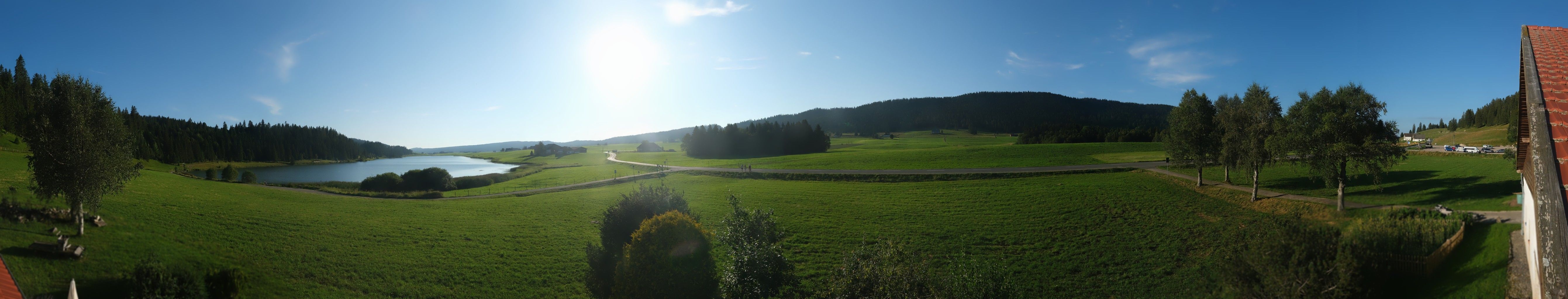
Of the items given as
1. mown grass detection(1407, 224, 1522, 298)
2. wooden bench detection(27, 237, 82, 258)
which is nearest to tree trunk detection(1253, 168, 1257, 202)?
mown grass detection(1407, 224, 1522, 298)

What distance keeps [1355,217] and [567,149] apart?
292 ft

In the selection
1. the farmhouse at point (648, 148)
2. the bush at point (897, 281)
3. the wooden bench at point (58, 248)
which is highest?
the farmhouse at point (648, 148)

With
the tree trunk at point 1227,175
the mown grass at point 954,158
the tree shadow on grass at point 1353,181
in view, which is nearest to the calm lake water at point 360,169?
the mown grass at point 954,158

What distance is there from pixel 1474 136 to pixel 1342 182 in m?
75.5

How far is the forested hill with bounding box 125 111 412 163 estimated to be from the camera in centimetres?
6488

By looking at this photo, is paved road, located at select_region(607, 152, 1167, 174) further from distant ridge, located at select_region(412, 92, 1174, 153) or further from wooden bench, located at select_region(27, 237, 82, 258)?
distant ridge, located at select_region(412, 92, 1174, 153)

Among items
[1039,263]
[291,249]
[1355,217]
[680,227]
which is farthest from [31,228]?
[1355,217]

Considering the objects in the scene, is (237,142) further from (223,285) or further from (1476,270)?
(1476,270)

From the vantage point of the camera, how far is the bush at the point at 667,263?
1094 centimetres

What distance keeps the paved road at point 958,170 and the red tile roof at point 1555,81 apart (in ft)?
111

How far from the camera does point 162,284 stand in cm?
1209

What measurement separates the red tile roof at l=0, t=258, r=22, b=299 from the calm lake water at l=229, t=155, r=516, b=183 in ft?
149

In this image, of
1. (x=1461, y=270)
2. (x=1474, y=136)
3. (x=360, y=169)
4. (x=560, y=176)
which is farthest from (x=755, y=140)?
(x=1474, y=136)

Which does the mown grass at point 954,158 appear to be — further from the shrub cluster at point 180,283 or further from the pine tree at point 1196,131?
the shrub cluster at point 180,283
